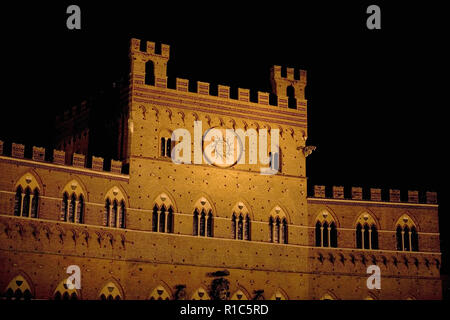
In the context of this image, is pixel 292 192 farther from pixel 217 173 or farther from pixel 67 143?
pixel 67 143

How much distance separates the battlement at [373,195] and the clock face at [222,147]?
434 centimetres

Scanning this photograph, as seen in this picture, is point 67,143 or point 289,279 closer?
point 289,279

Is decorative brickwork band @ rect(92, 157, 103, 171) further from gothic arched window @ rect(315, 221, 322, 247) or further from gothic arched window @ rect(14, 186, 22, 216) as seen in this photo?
gothic arched window @ rect(315, 221, 322, 247)

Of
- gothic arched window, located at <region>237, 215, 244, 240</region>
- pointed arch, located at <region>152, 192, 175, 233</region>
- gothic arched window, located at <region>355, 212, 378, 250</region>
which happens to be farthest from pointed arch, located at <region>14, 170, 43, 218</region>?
gothic arched window, located at <region>355, 212, 378, 250</region>

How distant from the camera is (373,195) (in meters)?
44.4

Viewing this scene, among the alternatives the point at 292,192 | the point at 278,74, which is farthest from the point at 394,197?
the point at 278,74

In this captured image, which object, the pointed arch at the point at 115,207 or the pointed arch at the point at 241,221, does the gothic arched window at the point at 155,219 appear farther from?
the pointed arch at the point at 241,221

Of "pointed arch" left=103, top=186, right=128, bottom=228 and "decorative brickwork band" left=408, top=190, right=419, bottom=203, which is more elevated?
"decorative brickwork band" left=408, top=190, right=419, bottom=203

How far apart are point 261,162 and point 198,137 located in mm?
3356

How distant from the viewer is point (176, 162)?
4138 centimetres

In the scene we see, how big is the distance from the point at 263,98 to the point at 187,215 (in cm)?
710

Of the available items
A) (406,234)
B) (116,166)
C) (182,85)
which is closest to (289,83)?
(182,85)

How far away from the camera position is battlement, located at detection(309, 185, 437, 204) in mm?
Result: 44031

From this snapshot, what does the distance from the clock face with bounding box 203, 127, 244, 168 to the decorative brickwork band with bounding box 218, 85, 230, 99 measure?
1602mm
